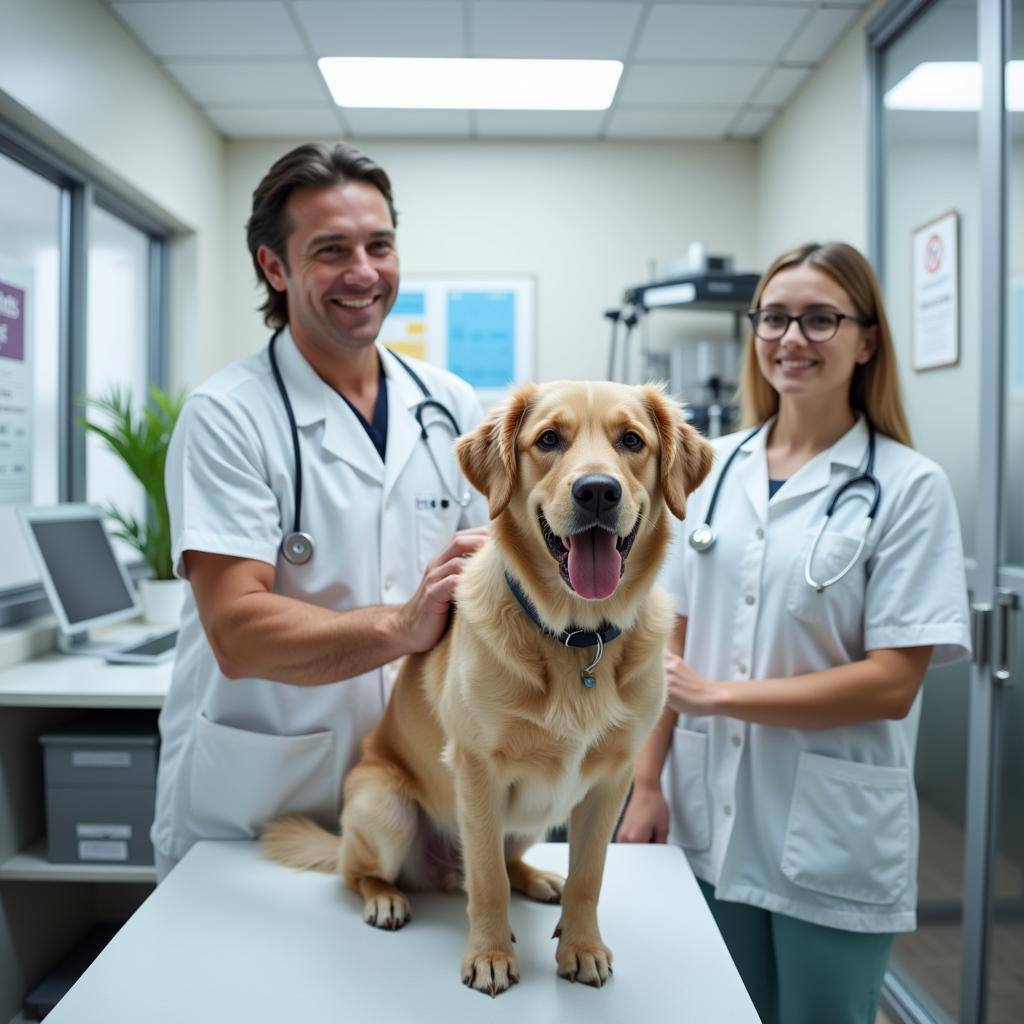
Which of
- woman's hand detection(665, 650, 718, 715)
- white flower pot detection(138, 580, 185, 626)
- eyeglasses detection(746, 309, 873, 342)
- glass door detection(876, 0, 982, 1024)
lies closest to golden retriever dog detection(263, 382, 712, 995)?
woman's hand detection(665, 650, 718, 715)

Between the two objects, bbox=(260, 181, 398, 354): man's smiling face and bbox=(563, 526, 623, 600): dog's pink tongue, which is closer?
bbox=(563, 526, 623, 600): dog's pink tongue

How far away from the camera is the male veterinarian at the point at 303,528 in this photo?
4.22 feet

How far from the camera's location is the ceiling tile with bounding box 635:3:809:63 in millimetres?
3166

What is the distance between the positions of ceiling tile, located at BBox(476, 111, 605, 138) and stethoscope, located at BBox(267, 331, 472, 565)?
9.54ft

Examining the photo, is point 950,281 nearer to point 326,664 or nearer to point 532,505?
point 532,505

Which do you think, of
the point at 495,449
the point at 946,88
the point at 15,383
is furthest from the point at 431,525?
the point at 946,88

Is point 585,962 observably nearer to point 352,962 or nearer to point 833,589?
point 352,962

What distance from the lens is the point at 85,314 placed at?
328cm

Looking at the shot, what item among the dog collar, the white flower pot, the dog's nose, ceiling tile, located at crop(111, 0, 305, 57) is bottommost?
the white flower pot

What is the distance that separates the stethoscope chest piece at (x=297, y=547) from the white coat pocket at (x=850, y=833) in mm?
900

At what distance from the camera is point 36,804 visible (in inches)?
100

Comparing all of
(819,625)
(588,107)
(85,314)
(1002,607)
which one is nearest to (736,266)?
(588,107)

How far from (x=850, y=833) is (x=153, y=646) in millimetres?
2173

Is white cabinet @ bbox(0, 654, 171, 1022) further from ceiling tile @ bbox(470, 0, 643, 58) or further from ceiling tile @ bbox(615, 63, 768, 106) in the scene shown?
ceiling tile @ bbox(615, 63, 768, 106)
